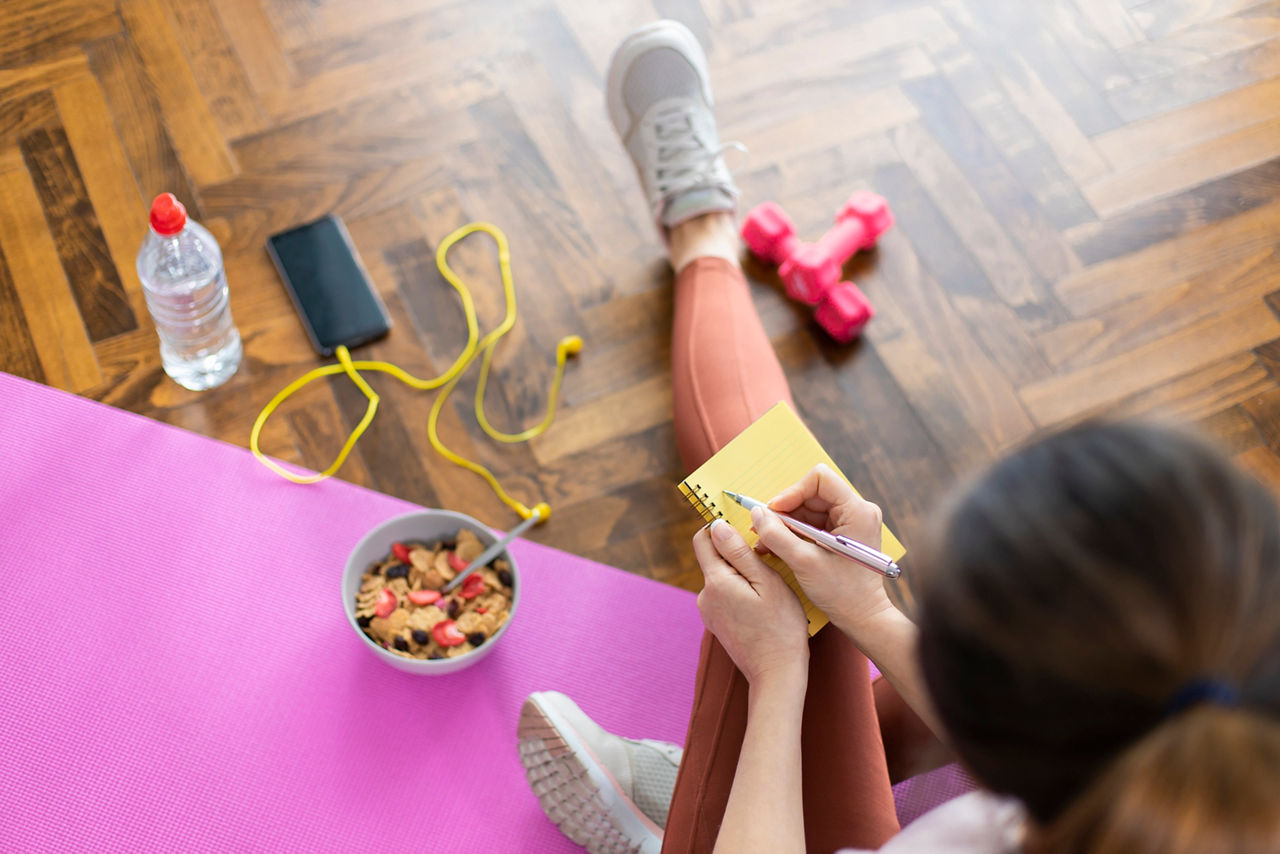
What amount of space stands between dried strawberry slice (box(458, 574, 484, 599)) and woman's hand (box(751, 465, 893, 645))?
1.40 feet

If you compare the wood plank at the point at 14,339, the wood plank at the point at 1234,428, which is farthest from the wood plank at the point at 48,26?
the wood plank at the point at 1234,428

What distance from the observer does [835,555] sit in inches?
36.7

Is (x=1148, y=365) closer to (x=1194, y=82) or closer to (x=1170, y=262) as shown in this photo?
(x=1170, y=262)

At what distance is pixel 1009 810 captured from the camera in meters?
0.74

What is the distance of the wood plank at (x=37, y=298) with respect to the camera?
1398 millimetres

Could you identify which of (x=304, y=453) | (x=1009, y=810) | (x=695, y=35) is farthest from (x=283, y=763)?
(x=695, y=35)

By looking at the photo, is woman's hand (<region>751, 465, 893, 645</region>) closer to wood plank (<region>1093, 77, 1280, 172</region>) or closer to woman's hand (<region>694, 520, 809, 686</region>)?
woman's hand (<region>694, 520, 809, 686</region>)

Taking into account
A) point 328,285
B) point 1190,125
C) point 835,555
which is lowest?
point 1190,125

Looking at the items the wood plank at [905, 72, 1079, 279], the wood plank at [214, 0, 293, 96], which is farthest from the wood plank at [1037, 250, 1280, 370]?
the wood plank at [214, 0, 293, 96]

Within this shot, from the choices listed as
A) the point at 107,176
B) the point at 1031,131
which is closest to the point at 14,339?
the point at 107,176

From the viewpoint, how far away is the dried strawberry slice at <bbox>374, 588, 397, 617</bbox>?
1.17 metres

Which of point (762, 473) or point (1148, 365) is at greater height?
point (762, 473)

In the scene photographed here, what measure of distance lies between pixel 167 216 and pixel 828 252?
35.8 inches

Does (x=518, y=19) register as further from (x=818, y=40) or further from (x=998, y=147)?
(x=998, y=147)
